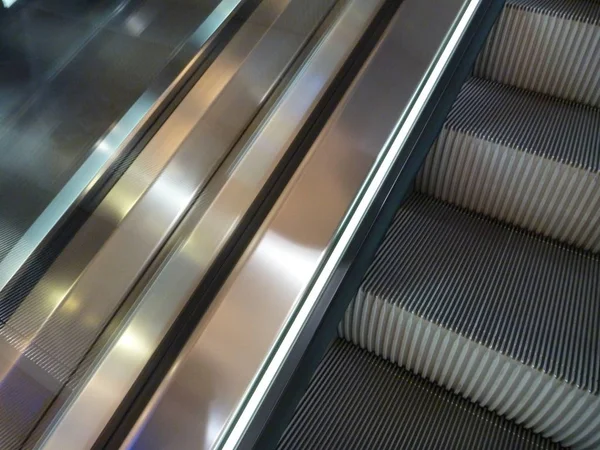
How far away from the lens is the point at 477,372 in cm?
110

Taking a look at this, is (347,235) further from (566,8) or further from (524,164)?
(566,8)

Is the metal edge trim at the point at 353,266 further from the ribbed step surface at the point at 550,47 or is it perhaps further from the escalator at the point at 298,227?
the ribbed step surface at the point at 550,47

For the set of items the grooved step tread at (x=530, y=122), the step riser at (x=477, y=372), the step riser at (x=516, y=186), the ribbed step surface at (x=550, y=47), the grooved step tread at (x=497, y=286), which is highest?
the ribbed step surface at (x=550, y=47)

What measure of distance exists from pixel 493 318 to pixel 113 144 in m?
0.85

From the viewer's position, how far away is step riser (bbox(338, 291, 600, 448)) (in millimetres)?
1016

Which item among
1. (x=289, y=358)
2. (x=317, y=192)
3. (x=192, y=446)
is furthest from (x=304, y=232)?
(x=192, y=446)

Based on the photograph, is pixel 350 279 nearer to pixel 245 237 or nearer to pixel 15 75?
pixel 245 237

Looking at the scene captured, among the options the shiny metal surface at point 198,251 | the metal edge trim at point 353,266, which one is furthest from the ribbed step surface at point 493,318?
the shiny metal surface at point 198,251

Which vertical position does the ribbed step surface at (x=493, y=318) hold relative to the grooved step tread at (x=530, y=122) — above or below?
below

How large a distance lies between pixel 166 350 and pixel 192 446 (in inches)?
5.9

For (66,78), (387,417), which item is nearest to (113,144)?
(66,78)

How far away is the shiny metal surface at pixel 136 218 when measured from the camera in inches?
37.1

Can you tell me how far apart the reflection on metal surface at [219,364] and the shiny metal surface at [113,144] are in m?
0.31

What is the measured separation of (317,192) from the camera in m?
0.98
